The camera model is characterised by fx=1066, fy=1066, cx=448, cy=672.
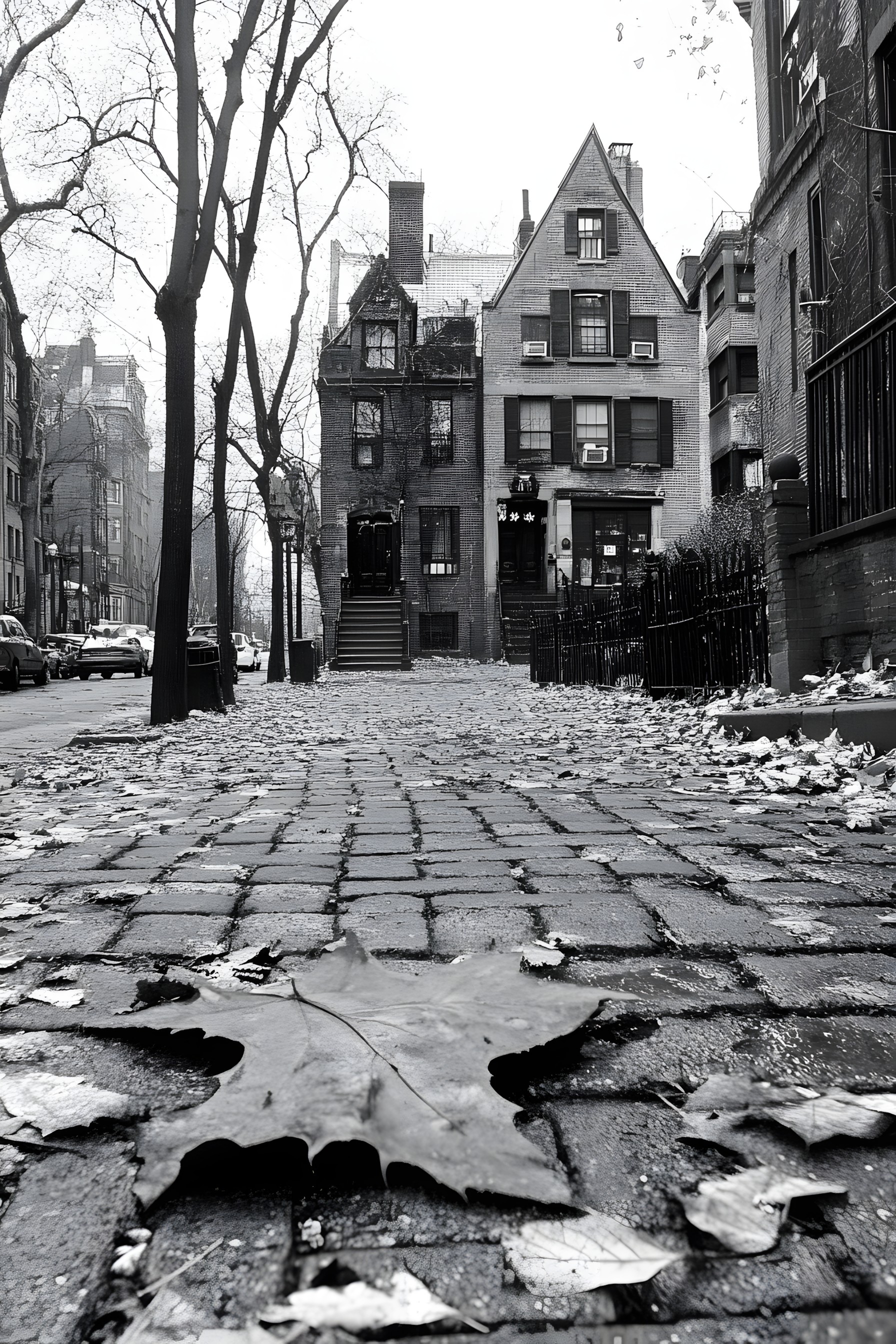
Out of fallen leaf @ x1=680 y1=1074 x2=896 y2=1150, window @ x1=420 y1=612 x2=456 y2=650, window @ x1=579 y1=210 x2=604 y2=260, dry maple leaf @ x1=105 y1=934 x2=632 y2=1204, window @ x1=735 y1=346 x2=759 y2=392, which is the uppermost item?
window @ x1=579 y1=210 x2=604 y2=260

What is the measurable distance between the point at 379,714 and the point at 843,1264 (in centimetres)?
1201

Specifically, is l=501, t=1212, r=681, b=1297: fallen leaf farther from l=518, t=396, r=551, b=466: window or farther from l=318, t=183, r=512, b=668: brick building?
l=518, t=396, r=551, b=466: window

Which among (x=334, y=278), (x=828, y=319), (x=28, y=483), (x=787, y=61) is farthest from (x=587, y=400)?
(x=828, y=319)

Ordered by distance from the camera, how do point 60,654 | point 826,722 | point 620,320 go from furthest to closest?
point 620,320
point 60,654
point 826,722

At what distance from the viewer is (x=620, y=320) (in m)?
38.1

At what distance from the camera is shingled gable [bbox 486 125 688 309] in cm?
3781

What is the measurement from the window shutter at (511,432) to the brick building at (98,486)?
2573 centimetres

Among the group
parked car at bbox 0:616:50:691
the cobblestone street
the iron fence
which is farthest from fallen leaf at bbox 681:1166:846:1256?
parked car at bbox 0:616:50:691

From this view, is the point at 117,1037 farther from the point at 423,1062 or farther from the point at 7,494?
the point at 7,494

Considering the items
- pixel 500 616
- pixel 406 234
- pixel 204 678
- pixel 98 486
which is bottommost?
pixel 204 678

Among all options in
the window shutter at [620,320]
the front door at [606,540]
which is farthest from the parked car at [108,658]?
the window shutter at [620,320]

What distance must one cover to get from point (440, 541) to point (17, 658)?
17.5 metres

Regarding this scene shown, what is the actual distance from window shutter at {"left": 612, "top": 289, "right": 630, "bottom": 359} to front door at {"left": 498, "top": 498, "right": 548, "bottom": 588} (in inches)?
252

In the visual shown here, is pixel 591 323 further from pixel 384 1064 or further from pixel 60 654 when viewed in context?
pixel 384 1064
